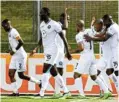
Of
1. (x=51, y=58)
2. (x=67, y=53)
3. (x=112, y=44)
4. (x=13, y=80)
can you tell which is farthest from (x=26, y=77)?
(x=112, y=44)

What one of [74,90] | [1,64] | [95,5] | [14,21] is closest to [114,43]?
[74,90]

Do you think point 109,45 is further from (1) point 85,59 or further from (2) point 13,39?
(2) point 13,39

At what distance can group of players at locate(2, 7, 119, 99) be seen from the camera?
1573 cm

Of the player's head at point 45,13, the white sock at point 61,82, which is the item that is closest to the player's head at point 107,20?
the player's head at point 45,13

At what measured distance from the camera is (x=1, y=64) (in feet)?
61.7

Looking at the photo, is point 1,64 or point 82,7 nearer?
point 1,64

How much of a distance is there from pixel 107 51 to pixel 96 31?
82 centimetres

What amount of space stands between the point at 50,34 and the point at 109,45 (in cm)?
144

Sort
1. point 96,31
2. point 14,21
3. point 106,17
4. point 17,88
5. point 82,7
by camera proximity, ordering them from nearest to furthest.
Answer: point 106,17 → point 96,31 → point 17,88 → point 82,7 → point 14,21

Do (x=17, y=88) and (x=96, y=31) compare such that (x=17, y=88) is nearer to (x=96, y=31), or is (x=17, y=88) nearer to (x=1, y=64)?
(x=1, y=64)

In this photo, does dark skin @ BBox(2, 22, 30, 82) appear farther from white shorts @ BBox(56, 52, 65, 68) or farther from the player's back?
the player's back

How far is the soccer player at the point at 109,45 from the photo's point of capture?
15.5 m

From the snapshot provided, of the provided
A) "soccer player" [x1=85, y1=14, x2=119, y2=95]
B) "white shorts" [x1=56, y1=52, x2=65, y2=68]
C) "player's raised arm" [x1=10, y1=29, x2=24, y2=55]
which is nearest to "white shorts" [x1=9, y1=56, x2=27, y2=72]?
"player's raised arm" [x1=10, y1=29, x2=24, y2=55]

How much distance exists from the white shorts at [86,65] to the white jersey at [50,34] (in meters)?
1.09
